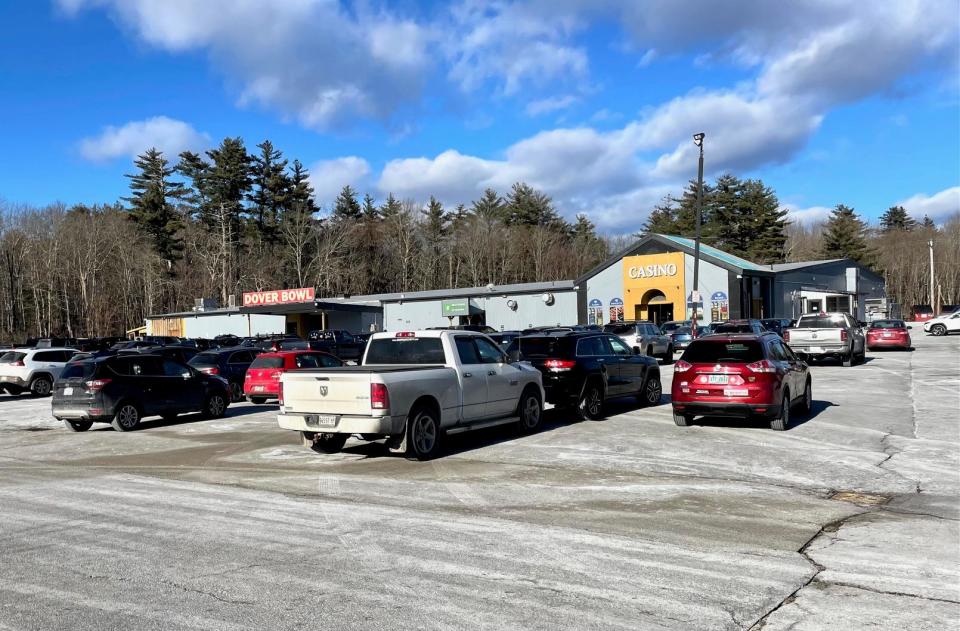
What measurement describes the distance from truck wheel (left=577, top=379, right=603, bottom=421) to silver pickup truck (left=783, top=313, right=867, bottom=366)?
1599cm

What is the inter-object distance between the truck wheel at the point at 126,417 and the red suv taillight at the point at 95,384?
53 cm

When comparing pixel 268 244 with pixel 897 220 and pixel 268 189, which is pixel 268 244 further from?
pixel 897 220

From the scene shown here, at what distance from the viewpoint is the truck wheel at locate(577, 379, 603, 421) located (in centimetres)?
1481

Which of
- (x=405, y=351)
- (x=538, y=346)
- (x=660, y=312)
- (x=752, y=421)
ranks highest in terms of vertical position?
(x=660, y=312)

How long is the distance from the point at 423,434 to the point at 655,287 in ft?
157

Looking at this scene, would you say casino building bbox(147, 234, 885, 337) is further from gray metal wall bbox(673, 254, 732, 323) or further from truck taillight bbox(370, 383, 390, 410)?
truck taillight bbox(370, 383, 390, 410)

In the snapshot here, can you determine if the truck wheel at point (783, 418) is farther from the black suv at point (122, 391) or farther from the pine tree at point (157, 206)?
the pine tree at point (157, 206)

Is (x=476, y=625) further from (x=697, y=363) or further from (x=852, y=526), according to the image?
(x=697, y=363)

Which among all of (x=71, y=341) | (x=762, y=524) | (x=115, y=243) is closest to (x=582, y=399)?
(x=762, y=524)

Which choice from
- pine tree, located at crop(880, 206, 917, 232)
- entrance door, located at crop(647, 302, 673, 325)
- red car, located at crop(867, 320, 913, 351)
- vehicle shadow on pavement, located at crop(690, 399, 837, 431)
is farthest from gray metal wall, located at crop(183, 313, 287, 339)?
pine tree, located at crop(880, 206, 917, 232)

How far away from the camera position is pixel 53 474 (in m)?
10.9

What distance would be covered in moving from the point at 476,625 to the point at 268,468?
6761 mm

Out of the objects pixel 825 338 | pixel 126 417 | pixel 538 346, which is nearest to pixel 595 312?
pixel 825 338

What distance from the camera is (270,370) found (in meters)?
20.0
